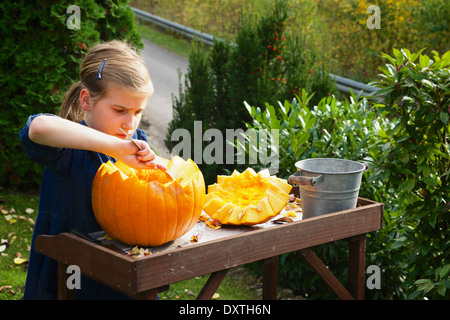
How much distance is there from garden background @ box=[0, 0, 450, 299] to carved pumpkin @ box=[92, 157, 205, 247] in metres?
1.42

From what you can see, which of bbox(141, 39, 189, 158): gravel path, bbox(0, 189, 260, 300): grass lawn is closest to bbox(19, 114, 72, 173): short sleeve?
bbox(0, 189, 260, 300): grass lawn

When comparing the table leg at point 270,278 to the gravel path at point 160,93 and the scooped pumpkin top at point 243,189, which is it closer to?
the scooped pumpkin top at point 243,189

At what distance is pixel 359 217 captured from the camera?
93.8 inches

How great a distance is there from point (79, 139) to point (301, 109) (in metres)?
2.19

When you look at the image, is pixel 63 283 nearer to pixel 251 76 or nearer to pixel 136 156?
pixel 136 156

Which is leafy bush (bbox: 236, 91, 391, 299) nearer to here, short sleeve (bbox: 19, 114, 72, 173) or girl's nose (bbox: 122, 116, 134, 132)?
girl's nose (bbox: 122, 116, 134, 132)

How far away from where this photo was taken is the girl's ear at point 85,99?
7.75 feet

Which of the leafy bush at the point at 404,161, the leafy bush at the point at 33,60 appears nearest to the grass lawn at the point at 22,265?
the leafy bush at the point at 33,60

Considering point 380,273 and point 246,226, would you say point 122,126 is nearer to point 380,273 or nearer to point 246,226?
point 246,226

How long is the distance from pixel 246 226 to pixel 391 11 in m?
8.80

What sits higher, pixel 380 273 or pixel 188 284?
pixel 380 273

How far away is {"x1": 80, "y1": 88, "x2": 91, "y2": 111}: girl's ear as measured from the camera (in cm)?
236

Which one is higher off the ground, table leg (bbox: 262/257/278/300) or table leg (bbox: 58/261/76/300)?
table leg (bbox: 58/261/76/300)
